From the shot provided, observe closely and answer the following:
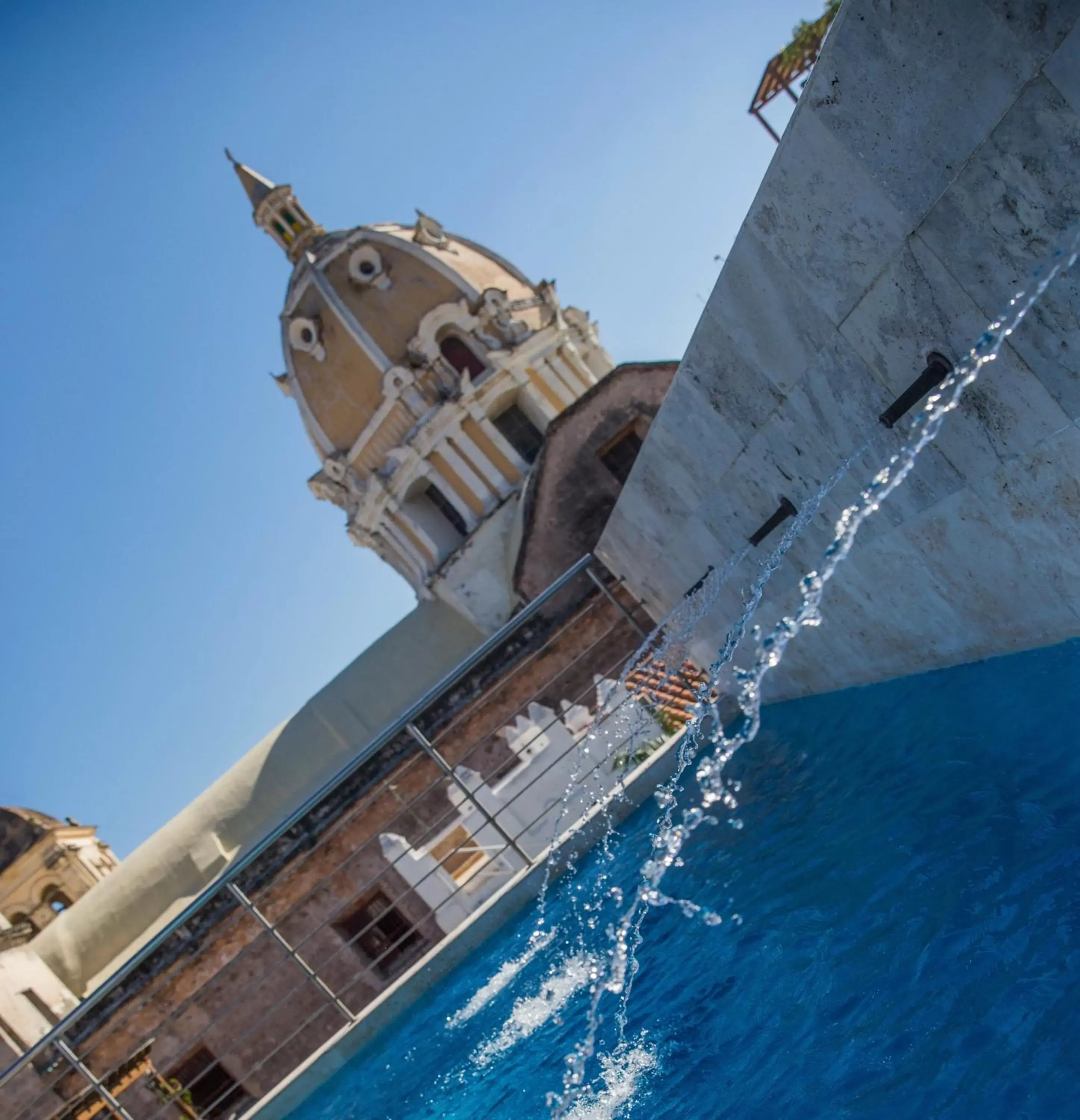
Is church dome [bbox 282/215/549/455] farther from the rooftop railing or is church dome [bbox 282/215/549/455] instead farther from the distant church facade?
the rooftop railing

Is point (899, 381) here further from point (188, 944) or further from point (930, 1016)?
point (188, 944)

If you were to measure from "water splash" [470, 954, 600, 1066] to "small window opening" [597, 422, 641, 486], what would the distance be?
11842mm

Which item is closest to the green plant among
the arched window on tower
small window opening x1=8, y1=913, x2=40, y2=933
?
the arched window on tower

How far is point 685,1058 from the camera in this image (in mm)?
4473

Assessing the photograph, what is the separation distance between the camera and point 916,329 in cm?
416

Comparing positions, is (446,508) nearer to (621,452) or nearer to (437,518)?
(437,518)

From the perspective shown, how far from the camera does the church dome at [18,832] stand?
2255 cm

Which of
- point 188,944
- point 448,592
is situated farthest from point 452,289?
point 188,944

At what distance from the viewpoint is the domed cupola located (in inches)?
847

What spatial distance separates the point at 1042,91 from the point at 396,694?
19.7 metres

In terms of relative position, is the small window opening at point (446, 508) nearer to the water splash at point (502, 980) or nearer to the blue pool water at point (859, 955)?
the water splash at point (502, 980)

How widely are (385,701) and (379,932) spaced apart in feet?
19.8

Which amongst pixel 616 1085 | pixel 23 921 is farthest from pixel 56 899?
pixel 616 1085

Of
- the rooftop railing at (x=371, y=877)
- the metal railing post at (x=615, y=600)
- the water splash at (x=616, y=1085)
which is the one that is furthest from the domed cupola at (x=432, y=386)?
the water splash at (x=616, y=1085)
